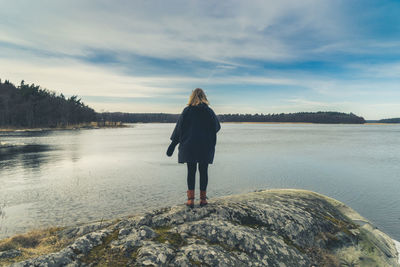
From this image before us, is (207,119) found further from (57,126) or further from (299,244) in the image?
(57,126)

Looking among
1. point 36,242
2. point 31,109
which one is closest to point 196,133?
point 36,242

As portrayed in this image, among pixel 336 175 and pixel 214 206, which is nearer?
pixel 214 206

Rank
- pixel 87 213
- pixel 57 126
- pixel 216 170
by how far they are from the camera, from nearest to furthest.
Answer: pixel 87 213, pixel 216 170, pixel 57 126

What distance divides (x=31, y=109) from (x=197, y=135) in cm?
10753

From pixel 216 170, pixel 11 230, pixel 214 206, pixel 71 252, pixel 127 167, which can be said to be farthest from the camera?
pixel 127 167

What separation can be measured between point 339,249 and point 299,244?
1.08 m

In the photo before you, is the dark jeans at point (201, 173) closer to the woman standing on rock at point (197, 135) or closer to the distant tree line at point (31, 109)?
the woman standing on rock at point (197, 135)

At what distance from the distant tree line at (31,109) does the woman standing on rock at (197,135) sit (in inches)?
4196

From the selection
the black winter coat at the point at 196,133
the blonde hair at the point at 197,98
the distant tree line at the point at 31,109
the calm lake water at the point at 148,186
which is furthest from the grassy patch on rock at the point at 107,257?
the distant tree line at the point at 31,109

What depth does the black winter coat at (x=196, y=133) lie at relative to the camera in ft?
19.4

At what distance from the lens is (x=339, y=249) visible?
524cm

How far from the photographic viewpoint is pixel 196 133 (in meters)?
5.99

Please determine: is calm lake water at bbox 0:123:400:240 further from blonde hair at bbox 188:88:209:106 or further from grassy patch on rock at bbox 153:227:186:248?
blonde hair at bbox 188:88:209:106

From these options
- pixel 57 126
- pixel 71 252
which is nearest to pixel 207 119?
pixel 71 252
